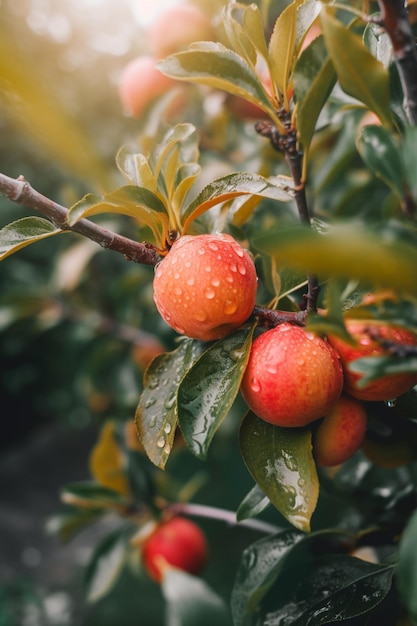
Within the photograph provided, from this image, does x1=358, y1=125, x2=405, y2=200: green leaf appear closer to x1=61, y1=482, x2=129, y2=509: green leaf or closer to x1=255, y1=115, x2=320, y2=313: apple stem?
x1=255, y1=115, x2=320, y2=313: apple stem

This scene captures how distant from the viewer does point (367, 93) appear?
382 mm

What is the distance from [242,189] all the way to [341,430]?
9.0 inches

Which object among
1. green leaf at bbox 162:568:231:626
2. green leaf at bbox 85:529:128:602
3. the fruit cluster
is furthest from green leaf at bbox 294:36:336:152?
green leaf at bbox 85:529:128:602

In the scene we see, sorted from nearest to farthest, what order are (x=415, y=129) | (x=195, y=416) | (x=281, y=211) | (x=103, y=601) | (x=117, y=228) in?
(x=415, y=129)
(x=195, y=416)
(x=281, y=211)
(x=117, y=228)
(x=103, y=601)

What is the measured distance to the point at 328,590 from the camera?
547 mm

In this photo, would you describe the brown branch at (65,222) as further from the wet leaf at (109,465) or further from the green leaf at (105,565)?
the green leaf at (105,565)

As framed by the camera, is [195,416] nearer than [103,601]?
Yes

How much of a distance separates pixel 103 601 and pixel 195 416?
56.9 inches

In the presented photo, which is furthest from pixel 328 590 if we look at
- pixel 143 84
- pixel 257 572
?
pixel 143 84

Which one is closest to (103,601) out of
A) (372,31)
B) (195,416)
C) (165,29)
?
(195,416)

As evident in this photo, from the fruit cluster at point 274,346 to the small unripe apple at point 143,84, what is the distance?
0.64m

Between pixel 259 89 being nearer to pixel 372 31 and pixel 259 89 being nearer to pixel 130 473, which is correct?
pixel 372 31

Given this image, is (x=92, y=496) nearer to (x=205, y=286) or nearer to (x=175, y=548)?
(x=175, y=548)

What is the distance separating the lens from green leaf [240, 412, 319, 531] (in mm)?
437
